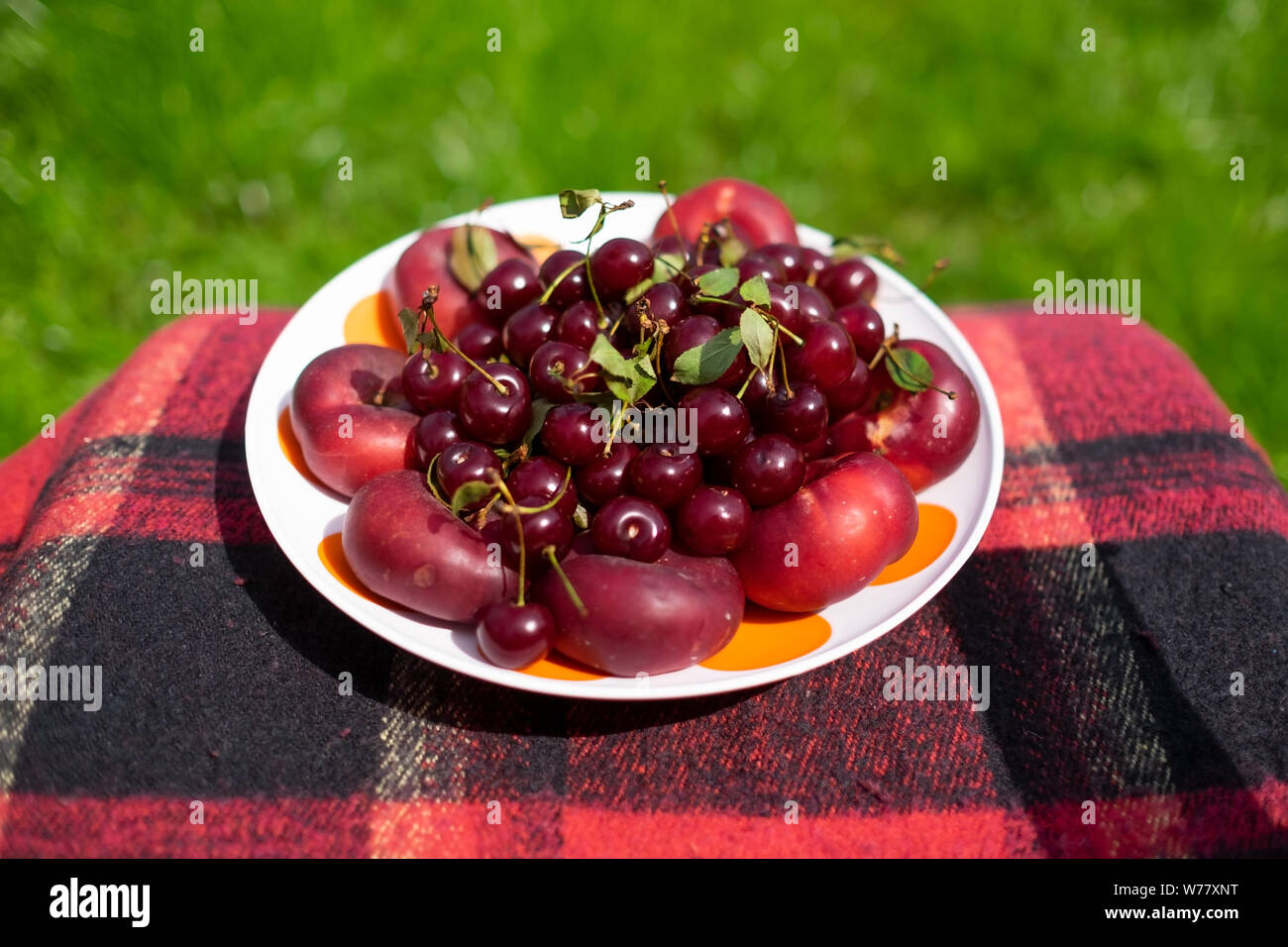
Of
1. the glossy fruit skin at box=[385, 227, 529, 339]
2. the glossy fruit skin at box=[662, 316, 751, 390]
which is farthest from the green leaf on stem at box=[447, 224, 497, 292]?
the glossy fruit skin at box=[662, 316, 751, 390]

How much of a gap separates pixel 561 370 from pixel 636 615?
1.16 ft

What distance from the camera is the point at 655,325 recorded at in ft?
4.26

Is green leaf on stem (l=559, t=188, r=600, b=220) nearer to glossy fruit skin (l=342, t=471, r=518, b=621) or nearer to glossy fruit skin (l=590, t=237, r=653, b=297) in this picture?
glossy fruit skin (l=590, t=237, r=653, b=297)

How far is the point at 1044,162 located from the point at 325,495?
248 cm

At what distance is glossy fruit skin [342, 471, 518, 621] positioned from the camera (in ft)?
4.03

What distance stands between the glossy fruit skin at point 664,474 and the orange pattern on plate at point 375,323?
1.92ft

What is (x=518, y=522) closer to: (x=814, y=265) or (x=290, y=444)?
(x=290, y=444)

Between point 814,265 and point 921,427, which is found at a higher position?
point 814,265

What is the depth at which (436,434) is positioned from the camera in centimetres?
136

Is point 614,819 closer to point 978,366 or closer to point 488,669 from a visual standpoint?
point 488,669

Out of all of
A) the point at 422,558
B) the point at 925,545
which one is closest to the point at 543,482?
the point at 422,558

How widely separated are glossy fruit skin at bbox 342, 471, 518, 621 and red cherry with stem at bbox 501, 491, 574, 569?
0.03m

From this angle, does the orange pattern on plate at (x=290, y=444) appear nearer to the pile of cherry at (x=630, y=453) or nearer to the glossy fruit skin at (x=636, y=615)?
the pile of cherry at (x=630, y=453)

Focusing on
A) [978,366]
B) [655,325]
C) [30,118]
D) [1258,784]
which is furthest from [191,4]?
[1258,784]
